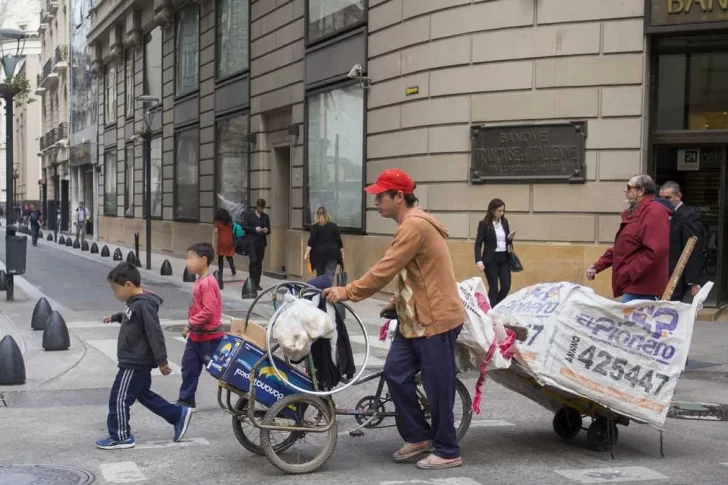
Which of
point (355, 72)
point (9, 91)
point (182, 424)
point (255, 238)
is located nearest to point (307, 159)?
point (255, 238)

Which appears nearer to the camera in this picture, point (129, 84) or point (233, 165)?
point (233, 165)

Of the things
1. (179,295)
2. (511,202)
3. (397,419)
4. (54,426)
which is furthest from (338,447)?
(179,295)

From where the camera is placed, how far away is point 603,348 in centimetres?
658

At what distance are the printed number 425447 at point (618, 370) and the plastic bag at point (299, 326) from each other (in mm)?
1850

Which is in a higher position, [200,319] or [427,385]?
[200,319]

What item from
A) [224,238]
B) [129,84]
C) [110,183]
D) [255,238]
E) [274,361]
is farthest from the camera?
[110,183]

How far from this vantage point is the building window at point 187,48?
29672mm

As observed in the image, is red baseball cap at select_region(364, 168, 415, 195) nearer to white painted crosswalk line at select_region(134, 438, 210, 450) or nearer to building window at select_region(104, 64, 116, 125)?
white painted crosswalk line at select_region(134, 438, 210, 450)

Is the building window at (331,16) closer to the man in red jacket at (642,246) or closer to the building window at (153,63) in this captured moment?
the man in red jacket at (642,246)

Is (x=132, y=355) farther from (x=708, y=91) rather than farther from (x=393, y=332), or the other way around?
(x=708, y=91)

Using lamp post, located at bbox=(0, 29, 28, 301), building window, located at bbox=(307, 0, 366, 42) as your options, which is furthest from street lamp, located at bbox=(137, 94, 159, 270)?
lamp post, located at bbox=(0, 29, 28, 301)

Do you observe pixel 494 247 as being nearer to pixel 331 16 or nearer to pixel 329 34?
pixel 329 34

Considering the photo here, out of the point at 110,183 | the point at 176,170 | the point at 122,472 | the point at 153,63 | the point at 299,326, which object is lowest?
the point at 122,472

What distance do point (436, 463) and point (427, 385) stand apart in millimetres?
518
